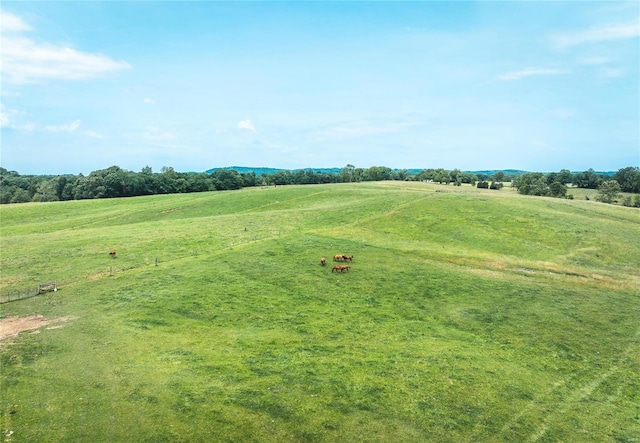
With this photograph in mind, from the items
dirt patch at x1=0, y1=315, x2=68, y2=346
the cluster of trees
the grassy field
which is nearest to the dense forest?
the cluster of trees

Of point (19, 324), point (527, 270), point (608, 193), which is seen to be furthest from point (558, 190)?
point (19, 324)

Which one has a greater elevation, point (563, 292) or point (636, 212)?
point (636, 212)

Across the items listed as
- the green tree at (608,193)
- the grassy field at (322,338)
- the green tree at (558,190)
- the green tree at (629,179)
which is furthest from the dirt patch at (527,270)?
the green tree at (629,179)

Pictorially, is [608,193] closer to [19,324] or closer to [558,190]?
[558,190]

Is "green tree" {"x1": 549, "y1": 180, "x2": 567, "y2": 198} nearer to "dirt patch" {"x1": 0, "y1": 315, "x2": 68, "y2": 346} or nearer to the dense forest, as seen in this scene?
the dense forest

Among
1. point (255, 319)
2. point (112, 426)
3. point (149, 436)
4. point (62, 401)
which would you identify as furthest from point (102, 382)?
point (255, 319)

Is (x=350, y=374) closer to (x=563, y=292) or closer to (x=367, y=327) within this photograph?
(x=367, y=327)

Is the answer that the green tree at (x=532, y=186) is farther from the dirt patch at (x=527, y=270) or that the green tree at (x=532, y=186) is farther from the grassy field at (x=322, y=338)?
the dirt patch at (x=527, y=270)
